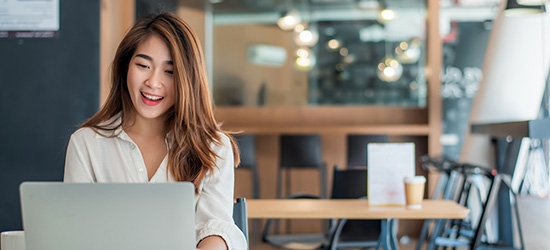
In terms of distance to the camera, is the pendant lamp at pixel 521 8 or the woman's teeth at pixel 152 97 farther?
the pendant lamp at pixel 521 8

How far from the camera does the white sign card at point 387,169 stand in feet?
12.3

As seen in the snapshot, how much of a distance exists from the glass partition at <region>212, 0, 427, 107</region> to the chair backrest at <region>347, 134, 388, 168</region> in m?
0.88

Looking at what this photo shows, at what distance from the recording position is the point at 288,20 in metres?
7.98

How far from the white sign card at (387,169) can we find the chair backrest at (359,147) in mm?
3035

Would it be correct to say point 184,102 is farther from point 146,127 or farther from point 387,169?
point 387,169

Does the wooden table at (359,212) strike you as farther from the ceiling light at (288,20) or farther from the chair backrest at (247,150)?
the ceiling light at (288,20)

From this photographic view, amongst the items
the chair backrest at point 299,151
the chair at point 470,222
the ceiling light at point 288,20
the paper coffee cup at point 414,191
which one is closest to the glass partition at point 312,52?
the ceiling light at point 288,20

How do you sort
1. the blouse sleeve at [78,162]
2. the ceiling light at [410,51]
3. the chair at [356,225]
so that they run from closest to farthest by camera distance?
the blouse sleeve at [78,162] → the chair at [356,225] → the ceiling light at [410,51]

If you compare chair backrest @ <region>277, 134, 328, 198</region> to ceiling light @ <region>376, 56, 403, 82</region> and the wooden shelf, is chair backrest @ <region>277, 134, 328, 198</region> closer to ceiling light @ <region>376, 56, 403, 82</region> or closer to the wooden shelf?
the wooden shelf

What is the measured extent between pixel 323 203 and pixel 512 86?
3.11 metres

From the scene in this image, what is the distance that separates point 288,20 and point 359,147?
173 cm

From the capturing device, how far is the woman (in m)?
1.93

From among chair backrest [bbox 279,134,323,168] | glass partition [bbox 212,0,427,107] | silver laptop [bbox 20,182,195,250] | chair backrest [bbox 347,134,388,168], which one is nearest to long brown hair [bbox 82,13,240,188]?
silver laptop [bbox 20,182,195,250]

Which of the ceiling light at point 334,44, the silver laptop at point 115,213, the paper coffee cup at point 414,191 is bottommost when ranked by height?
the paper coffee cup at point 414,191
